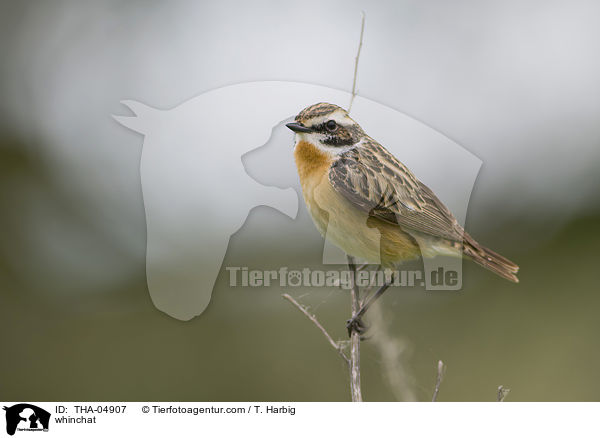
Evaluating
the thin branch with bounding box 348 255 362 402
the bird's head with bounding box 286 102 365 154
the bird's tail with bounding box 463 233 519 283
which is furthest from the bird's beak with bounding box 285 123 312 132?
the bird's tail with bounding box 463 233 519 283

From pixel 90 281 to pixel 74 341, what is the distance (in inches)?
28.7

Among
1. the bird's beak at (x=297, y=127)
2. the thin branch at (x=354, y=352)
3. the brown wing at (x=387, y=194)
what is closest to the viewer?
the thin branch at (x=354, y=352)

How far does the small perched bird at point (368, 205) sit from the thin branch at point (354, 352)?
0.15 meters

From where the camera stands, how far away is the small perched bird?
12.7 ft

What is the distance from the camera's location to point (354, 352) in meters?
3.40

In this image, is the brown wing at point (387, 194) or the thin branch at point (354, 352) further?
the brown wing at point (387, 194)

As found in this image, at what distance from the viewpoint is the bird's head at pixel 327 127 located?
146 inches

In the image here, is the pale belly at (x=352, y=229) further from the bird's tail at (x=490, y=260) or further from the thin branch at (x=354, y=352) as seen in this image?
the bird's tail at (x=490, y=260)

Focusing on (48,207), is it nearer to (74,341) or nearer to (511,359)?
(74,341)
